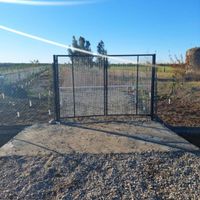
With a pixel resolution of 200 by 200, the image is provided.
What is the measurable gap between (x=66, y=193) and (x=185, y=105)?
841 cm

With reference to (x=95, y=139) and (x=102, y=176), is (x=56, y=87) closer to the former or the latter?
(x=95, y=139)

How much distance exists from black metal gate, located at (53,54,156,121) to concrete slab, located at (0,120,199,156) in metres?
0.90

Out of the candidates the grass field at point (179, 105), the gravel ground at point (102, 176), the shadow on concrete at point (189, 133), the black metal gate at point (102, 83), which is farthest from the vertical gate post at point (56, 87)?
the grass field at point (179, 105)

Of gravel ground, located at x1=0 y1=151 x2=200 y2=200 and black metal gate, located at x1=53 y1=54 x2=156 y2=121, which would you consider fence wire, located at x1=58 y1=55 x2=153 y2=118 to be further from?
gravel ground, located at x1=0 y1=151 x2=200 y2=200

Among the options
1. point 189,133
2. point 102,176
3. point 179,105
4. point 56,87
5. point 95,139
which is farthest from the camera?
point 179,105

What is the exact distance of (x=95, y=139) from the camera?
576 centimetres

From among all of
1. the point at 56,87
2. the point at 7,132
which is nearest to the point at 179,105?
the point at 56,87

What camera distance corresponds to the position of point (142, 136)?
5.97 metres

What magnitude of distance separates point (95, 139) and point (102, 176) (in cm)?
187

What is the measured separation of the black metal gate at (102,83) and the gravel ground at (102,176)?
119 inches

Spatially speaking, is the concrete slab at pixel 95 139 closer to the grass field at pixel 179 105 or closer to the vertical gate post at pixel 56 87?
the vertical gate post at pixel 56 87

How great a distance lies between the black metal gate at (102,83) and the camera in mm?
7332

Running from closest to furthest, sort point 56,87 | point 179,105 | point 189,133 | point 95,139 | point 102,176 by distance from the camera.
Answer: point 102,176, point 95,139, point 189,133, point 56,87, point 179,105

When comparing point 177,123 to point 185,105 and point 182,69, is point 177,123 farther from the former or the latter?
point 182,69
